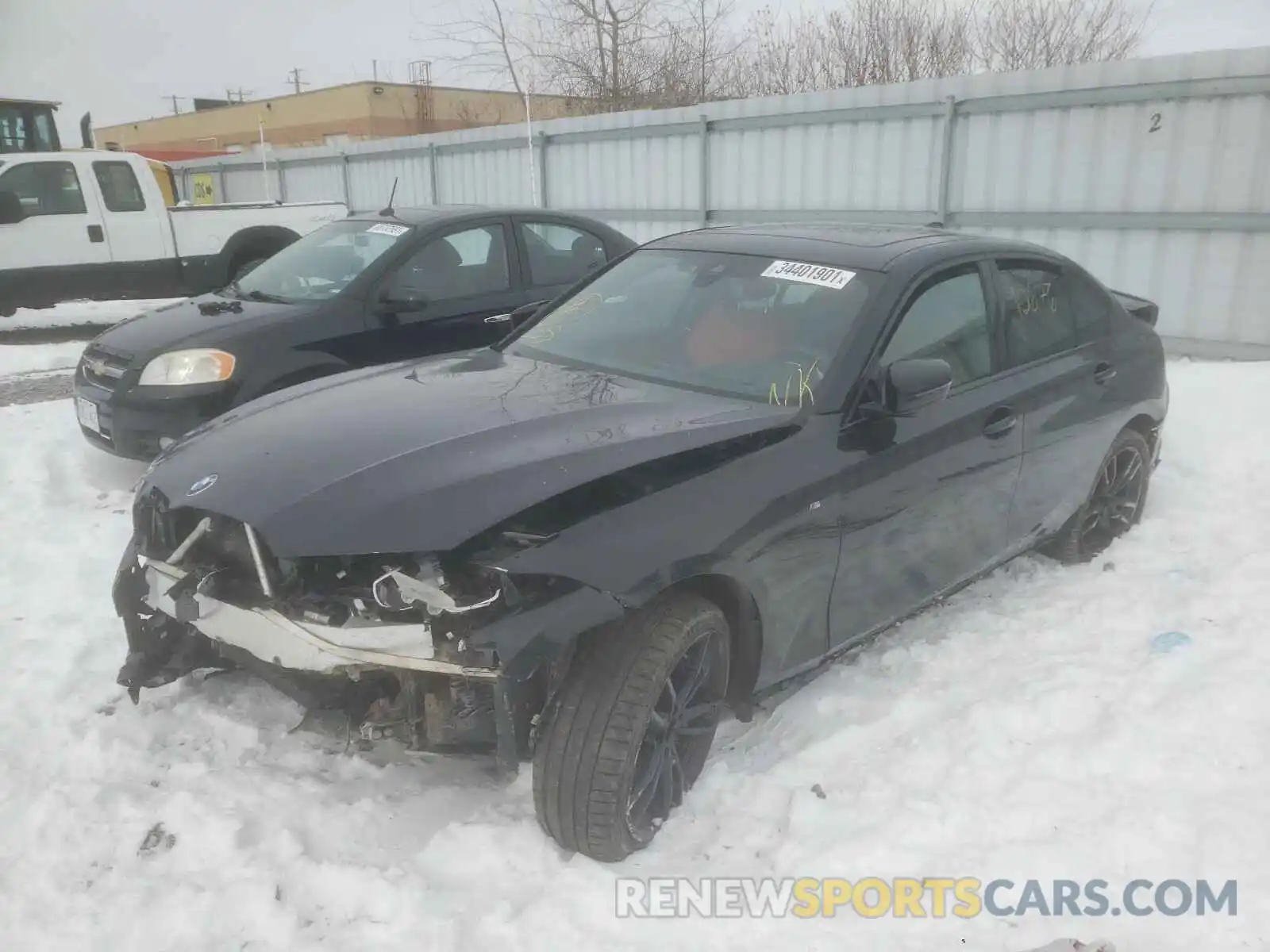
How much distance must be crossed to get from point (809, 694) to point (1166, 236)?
6.44 m

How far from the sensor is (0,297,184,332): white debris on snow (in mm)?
11273

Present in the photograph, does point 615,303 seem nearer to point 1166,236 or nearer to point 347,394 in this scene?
point 347,394

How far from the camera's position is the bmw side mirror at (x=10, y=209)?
10.2 meters

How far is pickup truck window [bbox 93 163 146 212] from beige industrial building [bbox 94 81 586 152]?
71.8 ft

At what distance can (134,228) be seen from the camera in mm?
11117

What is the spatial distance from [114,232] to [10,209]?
1049mm

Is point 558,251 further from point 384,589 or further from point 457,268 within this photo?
point 384,589

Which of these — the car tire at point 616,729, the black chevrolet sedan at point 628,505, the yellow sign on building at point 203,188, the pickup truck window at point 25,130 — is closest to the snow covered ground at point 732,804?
the car tire at point 616,729

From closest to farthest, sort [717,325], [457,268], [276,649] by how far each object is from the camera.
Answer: [276,649] → [717,325] → [457,268]

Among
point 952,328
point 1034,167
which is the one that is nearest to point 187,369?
point 952,328

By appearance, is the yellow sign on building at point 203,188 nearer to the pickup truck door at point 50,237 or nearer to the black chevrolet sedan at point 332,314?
the pickup truck door at point 50,237

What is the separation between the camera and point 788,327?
10.9 ft

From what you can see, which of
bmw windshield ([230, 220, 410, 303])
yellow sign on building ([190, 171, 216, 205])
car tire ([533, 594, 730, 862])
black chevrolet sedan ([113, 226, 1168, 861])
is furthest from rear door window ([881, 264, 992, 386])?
yellow sign on building ([190, 171, 216, 205])

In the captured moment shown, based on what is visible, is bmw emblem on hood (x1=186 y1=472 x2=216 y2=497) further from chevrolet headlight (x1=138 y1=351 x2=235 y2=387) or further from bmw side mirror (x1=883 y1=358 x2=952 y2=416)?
chevrolet headlight (x1=138 y1=351 x2=235 y2=387)
